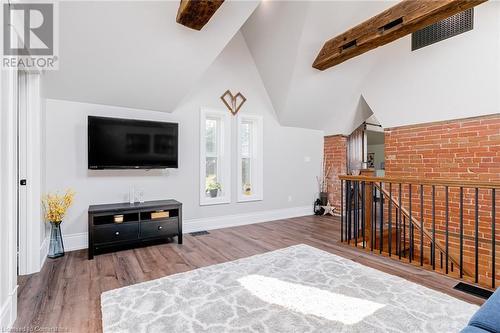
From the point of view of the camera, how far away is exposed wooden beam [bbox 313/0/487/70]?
110 inches

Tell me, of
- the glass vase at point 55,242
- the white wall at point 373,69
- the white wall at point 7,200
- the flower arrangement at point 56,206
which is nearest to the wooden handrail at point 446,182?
the white wall at point 373,69

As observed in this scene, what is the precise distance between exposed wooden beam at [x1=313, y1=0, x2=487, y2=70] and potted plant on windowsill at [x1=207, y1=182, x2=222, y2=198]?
8.80ft

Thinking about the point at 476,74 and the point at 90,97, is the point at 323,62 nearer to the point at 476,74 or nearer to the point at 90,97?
the point at 476,74

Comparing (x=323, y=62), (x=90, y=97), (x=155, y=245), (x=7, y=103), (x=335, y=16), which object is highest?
(x=335, y=16)

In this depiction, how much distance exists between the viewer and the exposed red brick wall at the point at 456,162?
11.7ft

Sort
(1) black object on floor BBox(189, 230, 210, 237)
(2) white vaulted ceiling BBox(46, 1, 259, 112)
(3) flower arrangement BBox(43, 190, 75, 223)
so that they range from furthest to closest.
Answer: (1) black object on floor BBox(189, 230, 210, 237) → (3) flower arrangement BBox(43, 190, 75, 223) → (2) white vaulted ceiling BBox(46, 1, 259, 112)

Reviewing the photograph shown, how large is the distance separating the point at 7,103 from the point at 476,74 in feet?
17.1

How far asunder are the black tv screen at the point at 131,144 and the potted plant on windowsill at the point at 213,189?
90cm

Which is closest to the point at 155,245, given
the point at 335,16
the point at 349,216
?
the point at 349,216

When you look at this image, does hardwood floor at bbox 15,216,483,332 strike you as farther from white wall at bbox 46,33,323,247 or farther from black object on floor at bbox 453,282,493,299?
white wall at bbox 46,33,323,247

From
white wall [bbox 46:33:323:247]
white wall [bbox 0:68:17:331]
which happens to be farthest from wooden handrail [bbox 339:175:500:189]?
white wall [bbox 0:68:17:331]

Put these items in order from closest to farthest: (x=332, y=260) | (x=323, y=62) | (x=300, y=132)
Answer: (x=332, y=260) → (x=323, y=62) → (x=300, y=132)

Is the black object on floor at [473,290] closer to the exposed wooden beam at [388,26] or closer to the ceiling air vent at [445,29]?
the exposed wooden beam at [388,26]

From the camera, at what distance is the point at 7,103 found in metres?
1.68
